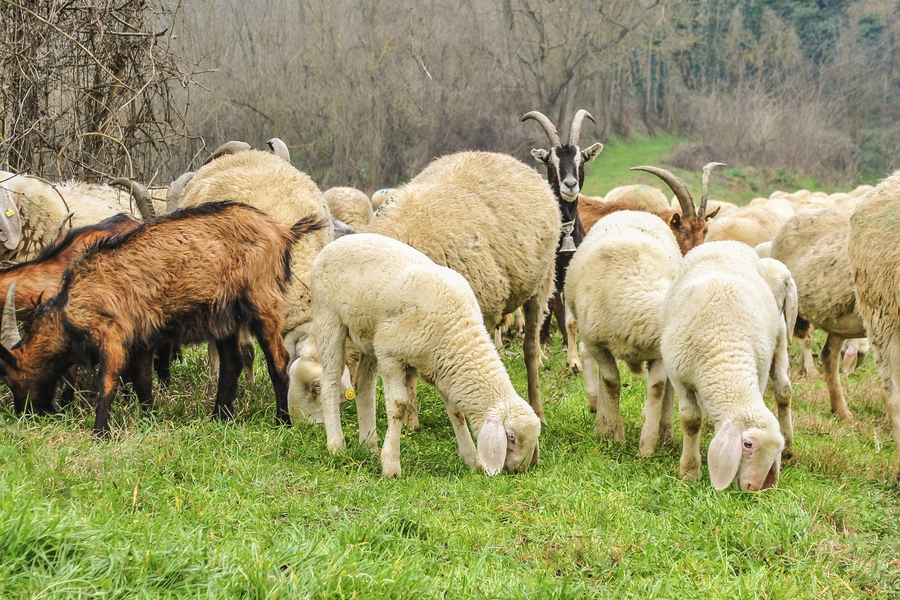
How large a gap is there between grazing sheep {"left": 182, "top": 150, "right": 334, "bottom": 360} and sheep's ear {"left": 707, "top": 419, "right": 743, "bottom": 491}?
335 centimetres

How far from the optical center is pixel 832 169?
1521 inches

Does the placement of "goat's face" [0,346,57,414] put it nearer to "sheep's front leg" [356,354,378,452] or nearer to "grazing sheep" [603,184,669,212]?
"sheep's front leg" [356,354,378,452]

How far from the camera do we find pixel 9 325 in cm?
597

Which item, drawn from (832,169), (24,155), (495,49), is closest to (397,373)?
(24,155)

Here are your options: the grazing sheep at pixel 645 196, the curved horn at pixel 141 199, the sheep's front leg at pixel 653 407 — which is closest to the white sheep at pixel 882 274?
the sheep's front leg at pixel 653 407

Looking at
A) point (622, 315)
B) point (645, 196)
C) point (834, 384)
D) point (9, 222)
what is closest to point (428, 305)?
point (622, 315)

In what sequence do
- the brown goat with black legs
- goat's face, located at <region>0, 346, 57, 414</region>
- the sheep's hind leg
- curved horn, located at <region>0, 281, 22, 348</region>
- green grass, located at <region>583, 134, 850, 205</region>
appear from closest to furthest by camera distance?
the brown goat with black legs → goat's face, located at <region>0, 346, 57, 414</region> → curved horn, located at <region>0, 281, 22, 348</region> → the sheep's hind leg → green grass, located at <region>583, 134, 850, 205</region>

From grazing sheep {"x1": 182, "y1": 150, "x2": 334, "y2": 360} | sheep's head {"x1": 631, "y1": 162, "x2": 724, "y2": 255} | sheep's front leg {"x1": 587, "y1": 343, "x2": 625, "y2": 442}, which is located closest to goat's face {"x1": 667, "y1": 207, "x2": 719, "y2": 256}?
sheep's head {"x1": 631, "y1": 162, "x2": 724, "y2": 255}

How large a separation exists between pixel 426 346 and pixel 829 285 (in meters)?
4.85

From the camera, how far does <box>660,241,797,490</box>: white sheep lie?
489cm

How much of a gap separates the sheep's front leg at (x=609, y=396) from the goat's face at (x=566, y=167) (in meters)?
A: 2.83

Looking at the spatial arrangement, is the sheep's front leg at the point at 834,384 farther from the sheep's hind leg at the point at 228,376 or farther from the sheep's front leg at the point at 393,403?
the sheep's hind leg at the point at 228,376

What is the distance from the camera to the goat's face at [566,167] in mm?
8984

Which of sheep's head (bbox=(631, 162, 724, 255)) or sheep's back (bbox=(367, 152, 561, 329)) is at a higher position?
sheep's back (bbox=(367, 152, 561, 329))
